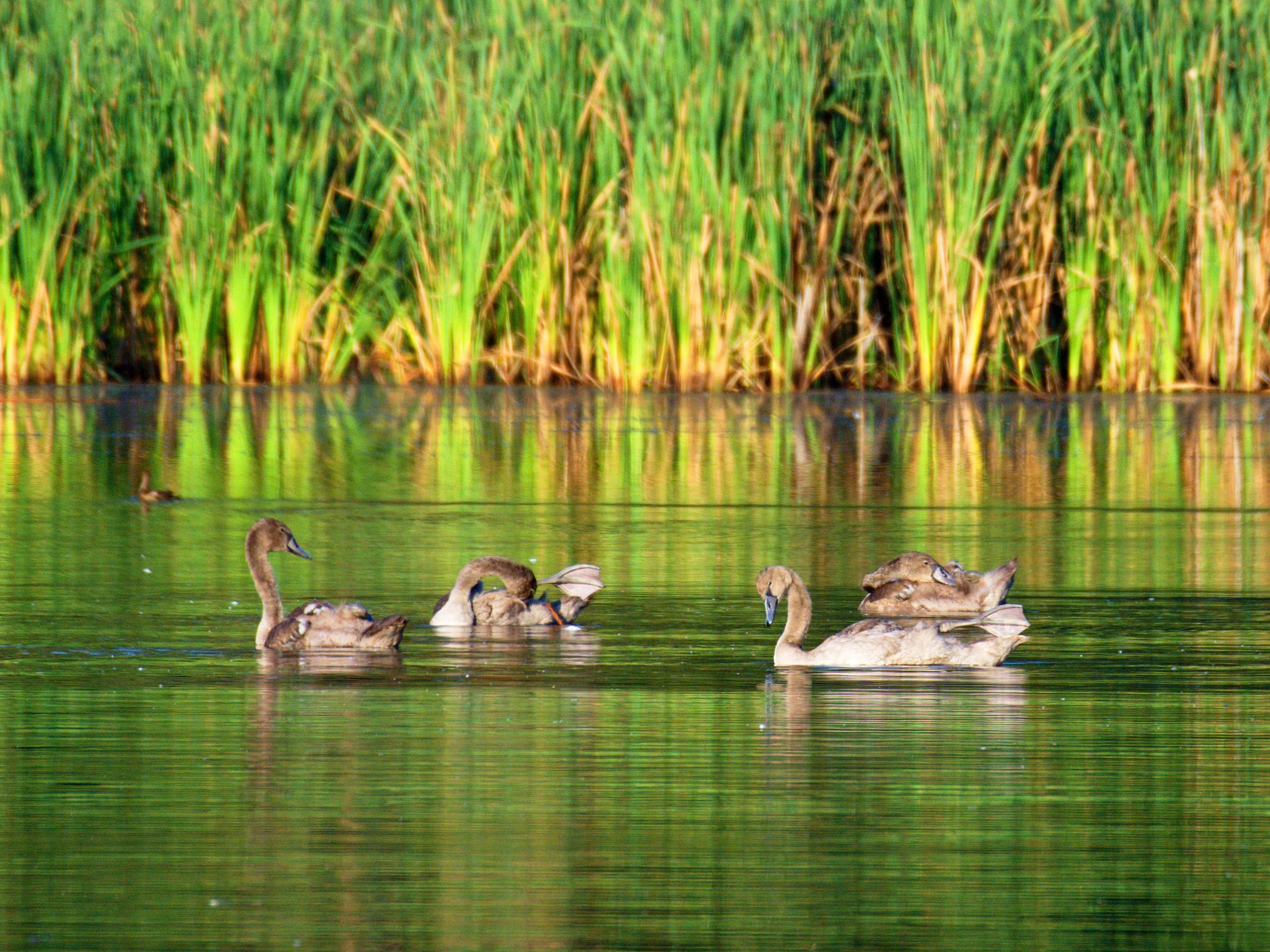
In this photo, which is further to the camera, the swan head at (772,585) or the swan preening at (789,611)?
the swan head at (772,585)

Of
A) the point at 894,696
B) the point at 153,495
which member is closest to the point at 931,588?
the point at 894,696

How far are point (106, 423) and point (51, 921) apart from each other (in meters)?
10.8

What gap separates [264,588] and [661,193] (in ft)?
28.2

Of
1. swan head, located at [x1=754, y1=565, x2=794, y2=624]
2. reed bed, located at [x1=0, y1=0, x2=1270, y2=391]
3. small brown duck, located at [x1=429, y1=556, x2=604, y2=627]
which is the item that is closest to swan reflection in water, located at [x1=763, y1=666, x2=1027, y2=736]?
swan head, located at [x1=754, y1=565, x2=794, y2=624]

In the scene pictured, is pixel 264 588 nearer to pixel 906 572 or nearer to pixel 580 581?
pixel 580 581

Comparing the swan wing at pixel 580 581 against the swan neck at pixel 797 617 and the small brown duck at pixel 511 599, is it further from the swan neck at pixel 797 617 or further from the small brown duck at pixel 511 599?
the swan neck at pixel 797 617

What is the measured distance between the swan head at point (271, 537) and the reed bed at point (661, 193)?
26.5 ft

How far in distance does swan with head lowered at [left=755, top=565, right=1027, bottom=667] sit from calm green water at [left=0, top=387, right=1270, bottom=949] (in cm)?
8

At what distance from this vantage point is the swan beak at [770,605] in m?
7.40

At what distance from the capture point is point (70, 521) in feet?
34.6

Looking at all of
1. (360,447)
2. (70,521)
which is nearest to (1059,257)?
(360,447)

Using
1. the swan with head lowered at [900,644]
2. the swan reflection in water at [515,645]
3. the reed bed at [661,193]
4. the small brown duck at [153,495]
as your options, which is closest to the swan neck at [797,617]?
the swan with head lowered at [900,644]

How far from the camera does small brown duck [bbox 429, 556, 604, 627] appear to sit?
7875 mm

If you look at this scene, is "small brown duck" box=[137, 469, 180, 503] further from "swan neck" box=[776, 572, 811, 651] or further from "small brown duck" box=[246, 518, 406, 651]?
"swan neck" box=[776, 572, 811, 651]
